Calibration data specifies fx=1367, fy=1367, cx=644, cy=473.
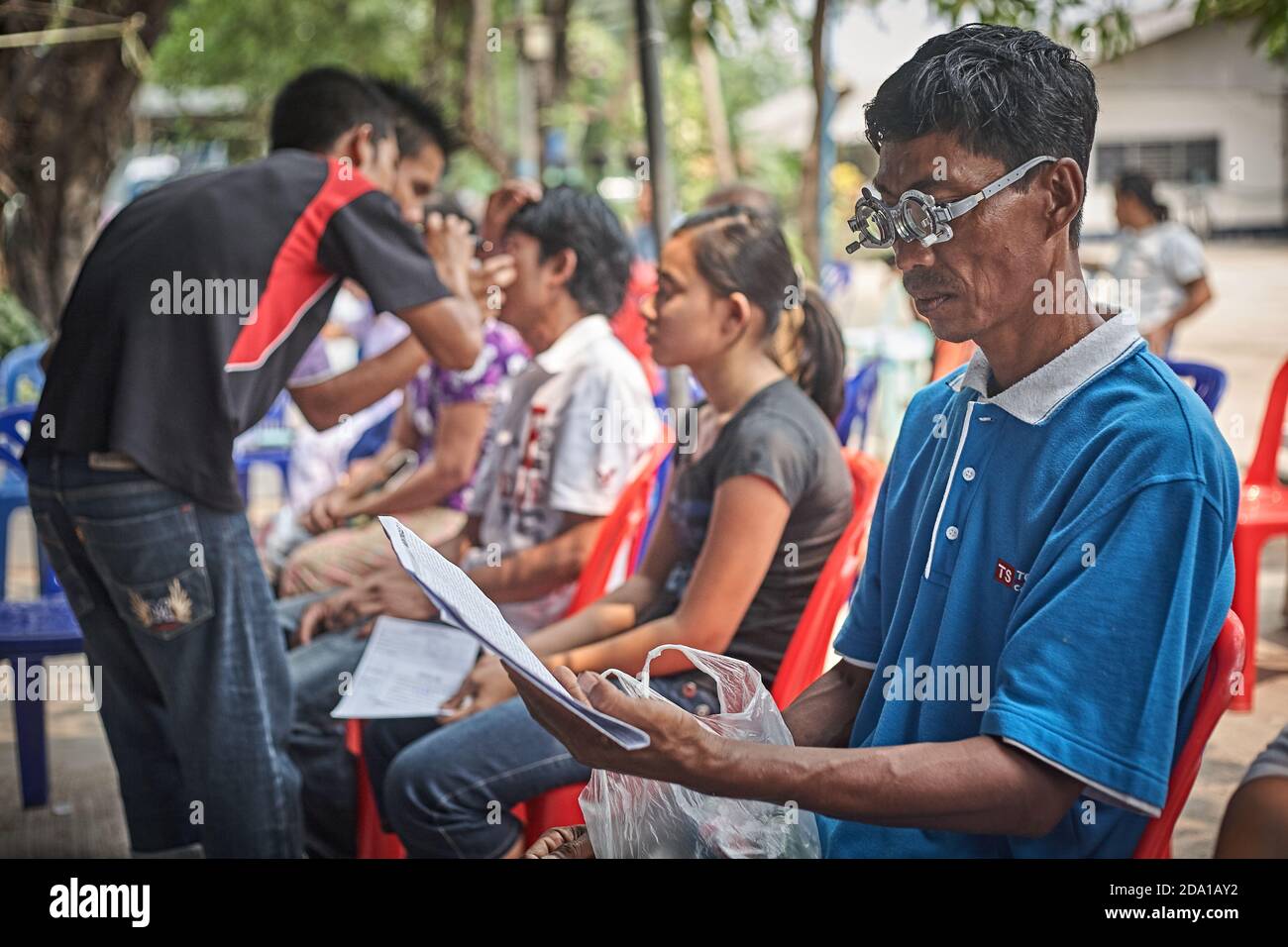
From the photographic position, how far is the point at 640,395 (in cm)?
297

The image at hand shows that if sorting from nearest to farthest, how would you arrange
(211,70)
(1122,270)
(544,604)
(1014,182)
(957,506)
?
(1014,182) < (957,506) < (544,604) < (1122,270) < (211,70)

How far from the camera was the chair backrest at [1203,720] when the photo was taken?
140 cm

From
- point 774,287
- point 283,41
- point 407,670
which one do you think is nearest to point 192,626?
point 407,670

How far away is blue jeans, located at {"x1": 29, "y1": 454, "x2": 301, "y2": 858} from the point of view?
7.68ft

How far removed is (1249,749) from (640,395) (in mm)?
1847

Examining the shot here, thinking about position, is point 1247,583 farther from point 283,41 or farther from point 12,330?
point 283,41

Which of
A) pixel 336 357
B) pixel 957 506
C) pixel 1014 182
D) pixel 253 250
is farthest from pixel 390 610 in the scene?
pixel 336 357

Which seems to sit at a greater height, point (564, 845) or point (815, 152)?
point (815, 152)

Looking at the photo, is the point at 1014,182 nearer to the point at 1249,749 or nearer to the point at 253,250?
the point at 253,250

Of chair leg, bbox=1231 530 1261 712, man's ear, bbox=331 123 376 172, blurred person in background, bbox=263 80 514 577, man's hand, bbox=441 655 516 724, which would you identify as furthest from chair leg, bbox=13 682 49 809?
chair leg, bbox=1231 530 1261 712

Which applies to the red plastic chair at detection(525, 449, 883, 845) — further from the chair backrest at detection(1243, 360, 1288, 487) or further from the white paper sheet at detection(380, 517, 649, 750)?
the chair backrest at detection(1243, 360, 1288, 487)

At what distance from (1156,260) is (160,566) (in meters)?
5.53

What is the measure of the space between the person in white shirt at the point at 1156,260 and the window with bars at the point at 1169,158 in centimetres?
73

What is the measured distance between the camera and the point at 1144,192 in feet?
21.7
